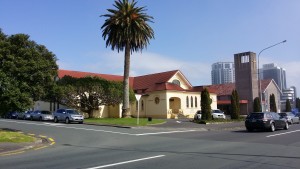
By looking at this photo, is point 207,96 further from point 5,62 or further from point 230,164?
point 230,164

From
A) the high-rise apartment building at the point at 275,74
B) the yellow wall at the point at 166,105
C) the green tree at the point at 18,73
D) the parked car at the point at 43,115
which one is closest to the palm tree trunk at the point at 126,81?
the yellow wall at the point at 166,105

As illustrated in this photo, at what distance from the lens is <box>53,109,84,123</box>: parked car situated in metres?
38.1

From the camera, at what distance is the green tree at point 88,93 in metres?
46.3

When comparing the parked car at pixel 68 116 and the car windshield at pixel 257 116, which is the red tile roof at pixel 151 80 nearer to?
the parked car at pixel 68 116

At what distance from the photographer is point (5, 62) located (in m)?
25.5

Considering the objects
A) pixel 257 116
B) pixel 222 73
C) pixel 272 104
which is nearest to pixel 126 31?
pixel 257 116

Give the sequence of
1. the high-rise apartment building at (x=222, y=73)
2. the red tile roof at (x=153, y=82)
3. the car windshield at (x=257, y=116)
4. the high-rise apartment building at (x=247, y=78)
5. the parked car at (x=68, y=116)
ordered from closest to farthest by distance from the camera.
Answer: the car windshield at (x=257, y=116)
the parked car at (x=68, y=116)
the red tile roof at (x=153, y=82)
the high-rise apartment building at (x=247, y=78)
the high-rise apartment building at (x=222, y=73)

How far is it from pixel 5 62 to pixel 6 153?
12.9 metres

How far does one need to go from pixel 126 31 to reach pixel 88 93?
428 inches

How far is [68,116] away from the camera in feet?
127

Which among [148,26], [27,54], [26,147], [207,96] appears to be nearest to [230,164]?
[26,147]

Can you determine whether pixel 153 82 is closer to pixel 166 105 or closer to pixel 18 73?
pixel 166 105

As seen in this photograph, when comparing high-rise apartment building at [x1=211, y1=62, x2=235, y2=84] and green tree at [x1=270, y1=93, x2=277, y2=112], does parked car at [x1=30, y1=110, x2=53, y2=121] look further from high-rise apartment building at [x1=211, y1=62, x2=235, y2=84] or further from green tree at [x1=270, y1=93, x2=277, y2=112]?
high-rise apartment building at [x1=211, y1=62, x2=235, y2=84]

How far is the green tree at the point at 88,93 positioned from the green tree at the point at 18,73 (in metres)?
16.4
